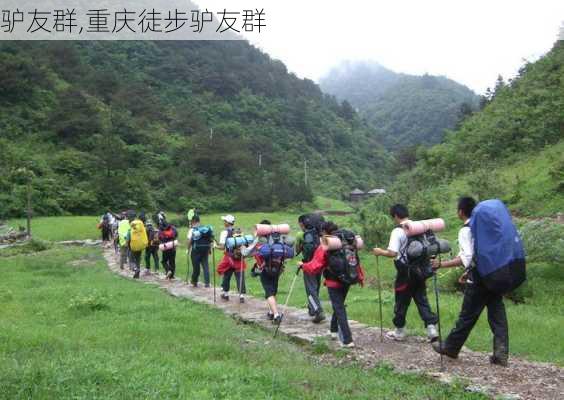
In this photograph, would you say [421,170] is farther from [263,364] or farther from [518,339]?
[263,364]

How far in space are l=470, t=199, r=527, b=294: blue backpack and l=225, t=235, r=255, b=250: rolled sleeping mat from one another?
18.2ft

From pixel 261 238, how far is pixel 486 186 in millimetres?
14245

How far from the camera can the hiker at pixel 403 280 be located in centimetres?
727


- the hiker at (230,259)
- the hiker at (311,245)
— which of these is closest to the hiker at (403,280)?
the hiker at (311,245)

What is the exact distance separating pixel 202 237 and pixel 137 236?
3.27 meters

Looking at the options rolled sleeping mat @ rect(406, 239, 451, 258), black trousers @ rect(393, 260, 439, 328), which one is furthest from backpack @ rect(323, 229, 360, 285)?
rolled sleeping mat @ rect(406, 239, 451, 258)

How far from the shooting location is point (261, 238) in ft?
31.6

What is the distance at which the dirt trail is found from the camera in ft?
18.6

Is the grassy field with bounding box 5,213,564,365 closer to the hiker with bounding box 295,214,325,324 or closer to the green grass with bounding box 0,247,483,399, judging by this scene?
the hiker with bounding box 295,214,325,324

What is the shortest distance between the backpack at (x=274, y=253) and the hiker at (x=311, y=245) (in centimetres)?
20

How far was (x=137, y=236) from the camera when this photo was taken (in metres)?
15.7

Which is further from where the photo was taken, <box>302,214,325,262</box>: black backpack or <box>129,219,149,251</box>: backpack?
<box>129,219,149,251</box>: backpack

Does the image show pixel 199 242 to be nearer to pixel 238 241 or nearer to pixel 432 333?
pixel 238 241

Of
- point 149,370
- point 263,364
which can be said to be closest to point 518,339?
point 263,364
